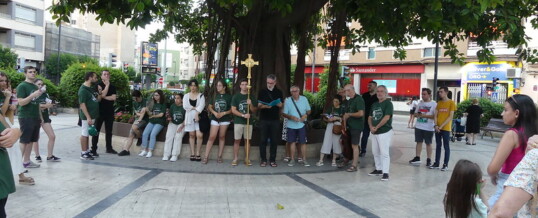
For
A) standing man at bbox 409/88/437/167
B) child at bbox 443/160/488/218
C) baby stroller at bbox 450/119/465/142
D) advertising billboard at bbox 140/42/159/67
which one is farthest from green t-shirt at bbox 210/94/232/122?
advertising billboard at bbox 140/42/159/67

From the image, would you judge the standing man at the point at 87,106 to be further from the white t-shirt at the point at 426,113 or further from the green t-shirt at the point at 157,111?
the white t-shirt at the point at 426,113

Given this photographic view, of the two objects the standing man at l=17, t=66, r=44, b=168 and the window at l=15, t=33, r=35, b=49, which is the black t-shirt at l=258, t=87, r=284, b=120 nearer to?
the standing man at l=17, t=66, r=44, b=168

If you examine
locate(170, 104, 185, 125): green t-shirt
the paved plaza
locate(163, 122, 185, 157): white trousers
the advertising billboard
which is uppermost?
the advertising billboard

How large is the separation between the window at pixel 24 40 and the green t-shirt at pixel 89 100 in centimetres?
4353

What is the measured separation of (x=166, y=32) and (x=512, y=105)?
13452 mm

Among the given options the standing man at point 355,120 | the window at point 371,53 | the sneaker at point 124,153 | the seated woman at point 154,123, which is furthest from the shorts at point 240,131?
the window at point 371,53

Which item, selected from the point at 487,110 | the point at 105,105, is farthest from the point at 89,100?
the point at 487,110

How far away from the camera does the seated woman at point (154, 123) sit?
9094mm

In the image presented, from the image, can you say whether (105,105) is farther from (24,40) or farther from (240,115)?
(24,40)

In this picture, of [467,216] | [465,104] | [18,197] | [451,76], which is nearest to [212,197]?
[18,197]

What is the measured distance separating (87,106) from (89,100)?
131 mm

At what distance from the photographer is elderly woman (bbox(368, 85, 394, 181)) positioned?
7.53 meters

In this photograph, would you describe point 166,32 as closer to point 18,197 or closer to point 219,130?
point 219,130

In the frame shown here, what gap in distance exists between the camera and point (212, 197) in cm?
601
